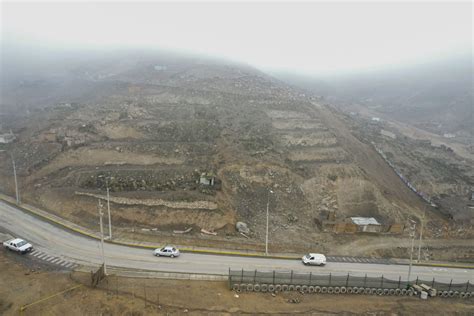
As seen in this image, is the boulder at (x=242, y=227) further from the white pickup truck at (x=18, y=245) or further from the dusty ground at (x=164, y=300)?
the white pickup truck at (x=18, y=245)

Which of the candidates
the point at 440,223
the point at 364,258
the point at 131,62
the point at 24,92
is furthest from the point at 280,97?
the point at 24,92

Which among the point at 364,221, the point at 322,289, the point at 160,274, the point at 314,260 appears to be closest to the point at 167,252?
the point at 160,274

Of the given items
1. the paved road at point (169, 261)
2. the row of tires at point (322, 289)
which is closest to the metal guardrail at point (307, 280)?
the row of tires at point (322, 289)

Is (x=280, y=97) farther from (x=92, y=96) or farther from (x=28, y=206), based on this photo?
(x=28, y=206)

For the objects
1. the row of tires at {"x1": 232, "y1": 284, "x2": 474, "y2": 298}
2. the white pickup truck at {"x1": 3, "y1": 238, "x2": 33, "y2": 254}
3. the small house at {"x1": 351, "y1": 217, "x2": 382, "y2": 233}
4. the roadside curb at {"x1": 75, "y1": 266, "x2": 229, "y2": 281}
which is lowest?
the small house at {"x1": 351, "y1": 217, "x2": 382, "y2": 233}

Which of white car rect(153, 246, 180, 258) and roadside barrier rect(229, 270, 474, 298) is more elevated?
white car rect(153, 246, 180, 258)

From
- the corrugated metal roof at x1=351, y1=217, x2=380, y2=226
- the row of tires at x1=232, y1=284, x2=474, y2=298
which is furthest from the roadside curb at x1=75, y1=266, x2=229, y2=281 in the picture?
the corrugated metal roof at x1=351, y1=217, x2=380, y2=226

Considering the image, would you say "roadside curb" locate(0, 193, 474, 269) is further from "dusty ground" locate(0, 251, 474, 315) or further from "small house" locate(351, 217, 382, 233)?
"small house" locate(351, 217, 382, 233)

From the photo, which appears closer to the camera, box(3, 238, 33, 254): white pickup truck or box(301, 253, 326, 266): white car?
box(3, 238, 33, 254): white pickup truck
